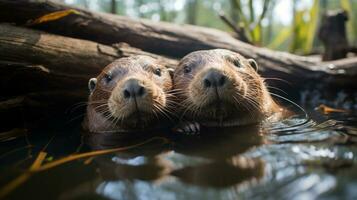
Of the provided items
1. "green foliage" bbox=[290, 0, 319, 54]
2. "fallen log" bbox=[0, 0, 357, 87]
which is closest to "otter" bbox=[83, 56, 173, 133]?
"fallen log" bbox=[0, 0, 357, 87]

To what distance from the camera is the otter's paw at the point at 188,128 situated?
3486mm

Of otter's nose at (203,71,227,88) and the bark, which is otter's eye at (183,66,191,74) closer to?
otter's nose at (203,71,227,88)

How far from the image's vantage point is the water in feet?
5.95

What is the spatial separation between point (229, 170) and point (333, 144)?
3.05 ft

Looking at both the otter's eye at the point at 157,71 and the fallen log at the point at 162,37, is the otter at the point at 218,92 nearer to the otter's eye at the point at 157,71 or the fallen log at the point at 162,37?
the otter's eye at the point at 157,71

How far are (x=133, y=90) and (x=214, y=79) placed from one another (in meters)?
0.67

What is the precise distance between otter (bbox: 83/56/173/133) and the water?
0.26 metres

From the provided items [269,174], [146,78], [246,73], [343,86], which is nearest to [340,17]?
[343,86]

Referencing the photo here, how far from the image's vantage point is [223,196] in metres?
1.73

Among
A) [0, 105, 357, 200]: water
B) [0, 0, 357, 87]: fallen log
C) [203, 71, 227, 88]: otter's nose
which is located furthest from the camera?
[0, 0, 357, 87]: fallen log

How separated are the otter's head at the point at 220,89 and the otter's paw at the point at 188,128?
0.41 ft

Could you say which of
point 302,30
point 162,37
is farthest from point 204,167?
point 302,30

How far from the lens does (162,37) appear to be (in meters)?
5.11

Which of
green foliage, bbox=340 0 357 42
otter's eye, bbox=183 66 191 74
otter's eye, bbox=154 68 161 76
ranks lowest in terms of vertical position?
otter's eye, bbox=154 68 161 76
